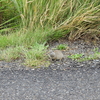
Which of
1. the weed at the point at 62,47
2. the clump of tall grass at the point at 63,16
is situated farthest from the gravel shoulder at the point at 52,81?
the clump of tall grass at the point at 63,16

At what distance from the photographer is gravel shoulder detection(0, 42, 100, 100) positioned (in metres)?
3.38

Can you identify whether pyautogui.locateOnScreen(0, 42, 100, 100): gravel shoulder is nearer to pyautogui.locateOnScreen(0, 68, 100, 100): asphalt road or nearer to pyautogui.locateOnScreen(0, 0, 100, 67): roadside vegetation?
pyautogui.locateOnScreen(0, 68, 100, 100): asphalt road

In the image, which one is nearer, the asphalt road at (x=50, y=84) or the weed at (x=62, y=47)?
the asphalt road at (x=50, y=84)

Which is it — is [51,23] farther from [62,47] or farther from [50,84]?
[50,84]

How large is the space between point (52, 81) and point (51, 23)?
1.96m

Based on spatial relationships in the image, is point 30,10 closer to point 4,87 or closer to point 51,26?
point 51,26

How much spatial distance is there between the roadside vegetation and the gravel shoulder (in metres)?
0.82

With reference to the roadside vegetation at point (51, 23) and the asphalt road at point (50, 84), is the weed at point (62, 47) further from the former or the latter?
the asphalt road at point (50, 84)

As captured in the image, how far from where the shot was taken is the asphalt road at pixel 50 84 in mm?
3365

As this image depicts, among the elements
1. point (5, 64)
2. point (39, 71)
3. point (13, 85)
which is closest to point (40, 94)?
point (13, 85)

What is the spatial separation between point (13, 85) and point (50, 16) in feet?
7.11

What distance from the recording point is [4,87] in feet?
11.9

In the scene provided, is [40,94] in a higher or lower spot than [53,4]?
lower

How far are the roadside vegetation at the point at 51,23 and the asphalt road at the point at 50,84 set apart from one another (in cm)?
A: 104
